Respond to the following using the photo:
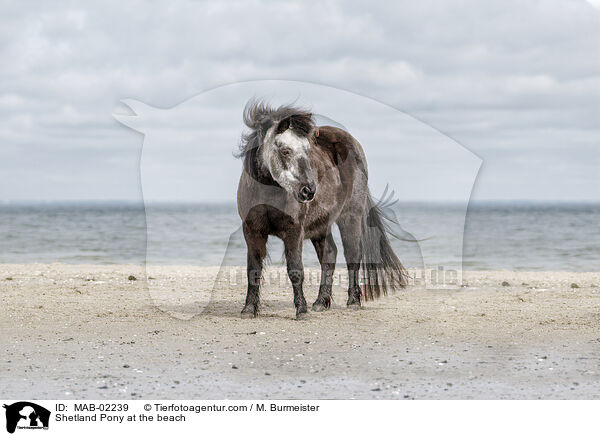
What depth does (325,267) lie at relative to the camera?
25.0 ft

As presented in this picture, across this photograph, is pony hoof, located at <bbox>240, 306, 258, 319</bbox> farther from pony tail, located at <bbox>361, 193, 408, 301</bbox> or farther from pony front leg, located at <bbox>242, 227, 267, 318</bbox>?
pony tail, located at <bbox>361, 193, 408, 301</bbox>

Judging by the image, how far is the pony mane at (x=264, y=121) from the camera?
20.2ft

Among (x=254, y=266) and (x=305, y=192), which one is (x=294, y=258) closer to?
(x=254, y=266)

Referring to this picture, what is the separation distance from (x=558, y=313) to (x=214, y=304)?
4.13 m

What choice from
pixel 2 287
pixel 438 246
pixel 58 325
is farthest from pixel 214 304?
pixel 438 246

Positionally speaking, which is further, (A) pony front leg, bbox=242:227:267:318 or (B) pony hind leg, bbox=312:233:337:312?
(B) pony hind leg, bbox=312:233:337:312

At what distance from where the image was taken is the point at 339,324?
6.70 meters

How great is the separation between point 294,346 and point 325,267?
2.09 meters

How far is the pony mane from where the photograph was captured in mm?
6160
